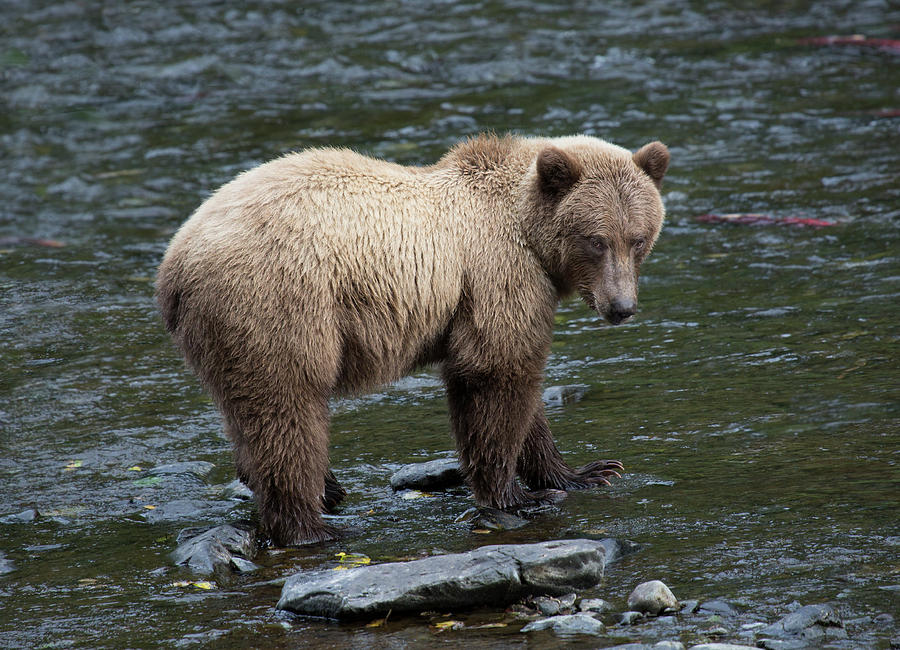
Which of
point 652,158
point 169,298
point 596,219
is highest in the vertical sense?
point 652,158

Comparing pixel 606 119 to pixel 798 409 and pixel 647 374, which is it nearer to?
pixel 647 374

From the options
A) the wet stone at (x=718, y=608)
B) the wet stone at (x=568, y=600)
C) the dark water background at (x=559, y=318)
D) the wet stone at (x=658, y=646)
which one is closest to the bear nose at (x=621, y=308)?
the dark water background at (x=559, y=318)

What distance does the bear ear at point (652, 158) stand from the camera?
686 cm

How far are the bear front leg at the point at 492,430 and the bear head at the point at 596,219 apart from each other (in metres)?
0.72

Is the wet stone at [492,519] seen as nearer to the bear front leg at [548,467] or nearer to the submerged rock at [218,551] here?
the bear front leg at [548,467]

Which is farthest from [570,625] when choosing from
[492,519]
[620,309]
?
[620,309]

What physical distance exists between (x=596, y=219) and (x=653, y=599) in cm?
244

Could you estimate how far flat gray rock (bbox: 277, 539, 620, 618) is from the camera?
519 centimetres

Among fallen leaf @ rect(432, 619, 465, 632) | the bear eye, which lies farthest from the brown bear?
fallen leaf @ rect(432, 619, 465, 632)

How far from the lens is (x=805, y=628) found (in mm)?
4672

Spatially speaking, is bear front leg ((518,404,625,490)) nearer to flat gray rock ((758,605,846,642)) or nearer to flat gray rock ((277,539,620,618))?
flat gray rock ((277,539,620,618))

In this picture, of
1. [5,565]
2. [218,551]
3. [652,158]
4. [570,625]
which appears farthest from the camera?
[652,158]

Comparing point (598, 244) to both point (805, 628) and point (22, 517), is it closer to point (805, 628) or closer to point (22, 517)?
point (805, 628)

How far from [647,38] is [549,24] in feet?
5.68
